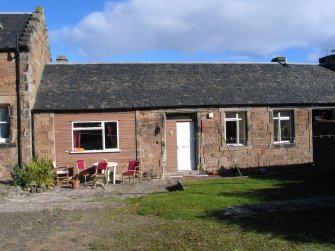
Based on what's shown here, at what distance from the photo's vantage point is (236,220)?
9469 mm

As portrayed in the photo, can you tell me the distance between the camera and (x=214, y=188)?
1395 centimetres

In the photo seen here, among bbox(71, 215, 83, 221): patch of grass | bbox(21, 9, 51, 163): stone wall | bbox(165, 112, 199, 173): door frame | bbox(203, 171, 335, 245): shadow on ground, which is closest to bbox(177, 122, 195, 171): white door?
bbox(165, 112, 199, 173): door frame

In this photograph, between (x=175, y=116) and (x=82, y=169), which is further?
(x=175, y=116)

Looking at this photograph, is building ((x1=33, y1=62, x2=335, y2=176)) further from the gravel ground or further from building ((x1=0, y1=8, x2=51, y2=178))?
the gravel ground

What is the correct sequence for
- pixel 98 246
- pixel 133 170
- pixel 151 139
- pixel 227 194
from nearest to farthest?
pixel 98 246 → pixel 227 194 → pixel 133 170 → pixel 151 139

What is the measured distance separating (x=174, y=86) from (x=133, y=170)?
15.7 feet

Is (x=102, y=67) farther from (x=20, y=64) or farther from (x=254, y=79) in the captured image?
(x=254, y=79)

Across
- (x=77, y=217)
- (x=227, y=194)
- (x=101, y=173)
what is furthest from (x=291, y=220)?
(x=101, y=173)

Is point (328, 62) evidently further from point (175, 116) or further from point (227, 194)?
point (227, 194)

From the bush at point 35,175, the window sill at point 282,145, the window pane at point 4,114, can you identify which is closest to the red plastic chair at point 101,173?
the bush at point 35,175

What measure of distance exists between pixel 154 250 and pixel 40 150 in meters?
10.9

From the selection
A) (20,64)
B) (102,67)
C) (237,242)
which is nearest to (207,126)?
(102,67)

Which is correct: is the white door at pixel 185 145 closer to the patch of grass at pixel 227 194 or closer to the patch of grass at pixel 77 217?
the patch of grass at pixel 227 194

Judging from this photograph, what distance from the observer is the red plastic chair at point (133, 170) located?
16656 millimetres
